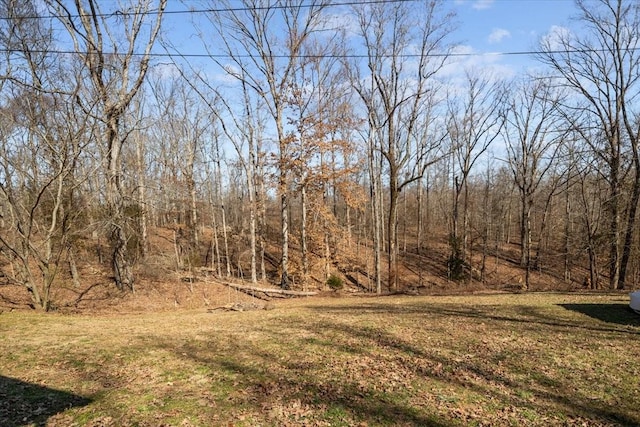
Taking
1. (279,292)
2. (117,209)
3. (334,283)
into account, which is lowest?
(279,292)

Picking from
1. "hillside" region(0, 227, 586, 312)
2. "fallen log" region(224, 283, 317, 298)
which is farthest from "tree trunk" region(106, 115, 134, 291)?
"fallen log" region(224, 283, 317, 298)

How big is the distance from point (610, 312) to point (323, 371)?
792 centimetres

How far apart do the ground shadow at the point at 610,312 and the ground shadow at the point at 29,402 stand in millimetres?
10243

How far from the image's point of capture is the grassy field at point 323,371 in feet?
13.8

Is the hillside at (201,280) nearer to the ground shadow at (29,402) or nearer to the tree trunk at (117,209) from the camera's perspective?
the tree trunk at (117,209)

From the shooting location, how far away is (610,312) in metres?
9.12

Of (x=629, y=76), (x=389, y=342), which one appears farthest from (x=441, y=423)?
(x=629, y=76)

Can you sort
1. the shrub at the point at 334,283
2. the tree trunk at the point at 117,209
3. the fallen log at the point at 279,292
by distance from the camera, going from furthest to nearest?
the shrub at the point at 334,283 < the fallen log at the point at 279,292 < the tree trunk at the point at 117,209

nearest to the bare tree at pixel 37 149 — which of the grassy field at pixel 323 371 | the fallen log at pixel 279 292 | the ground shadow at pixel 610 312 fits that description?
the grassy field at pixel 323 371

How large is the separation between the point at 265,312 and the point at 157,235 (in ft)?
60.1

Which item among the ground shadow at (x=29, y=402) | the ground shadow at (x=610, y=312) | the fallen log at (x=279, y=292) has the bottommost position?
the fallen log at (x=279, y=292)

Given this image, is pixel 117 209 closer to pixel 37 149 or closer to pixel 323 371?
pixel 37 149

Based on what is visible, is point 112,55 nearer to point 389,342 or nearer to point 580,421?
point 389,342

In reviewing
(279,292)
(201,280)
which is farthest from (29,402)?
(201,280)
